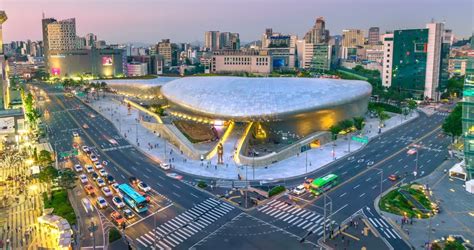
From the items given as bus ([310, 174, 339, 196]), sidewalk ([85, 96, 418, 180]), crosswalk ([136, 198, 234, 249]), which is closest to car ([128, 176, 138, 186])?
sidewalk ([85, 96, 418, 180])

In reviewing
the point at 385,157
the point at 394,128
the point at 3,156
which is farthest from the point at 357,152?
the point at 3,156

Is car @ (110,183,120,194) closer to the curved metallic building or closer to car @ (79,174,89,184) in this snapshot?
car @ (79,174,89,184)

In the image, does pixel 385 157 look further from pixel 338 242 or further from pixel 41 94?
pixel 41 94

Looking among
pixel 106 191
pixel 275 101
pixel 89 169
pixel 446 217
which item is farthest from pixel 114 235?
pixel 275 101

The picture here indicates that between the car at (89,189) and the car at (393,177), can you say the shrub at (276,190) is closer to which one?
the car at (393,177)

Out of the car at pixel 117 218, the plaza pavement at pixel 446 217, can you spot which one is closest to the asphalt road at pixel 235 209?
the car at pixel 117 218

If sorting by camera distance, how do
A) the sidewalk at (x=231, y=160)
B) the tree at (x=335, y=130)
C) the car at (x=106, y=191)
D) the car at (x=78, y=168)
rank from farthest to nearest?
the tree at (x=335, y=130) < the car at (x=78, y=168) < the sidewalk at (x=231, y=160) < the car at (x=106, y=191)

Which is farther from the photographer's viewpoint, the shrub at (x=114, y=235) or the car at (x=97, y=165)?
the car at (x=97, y=165)
